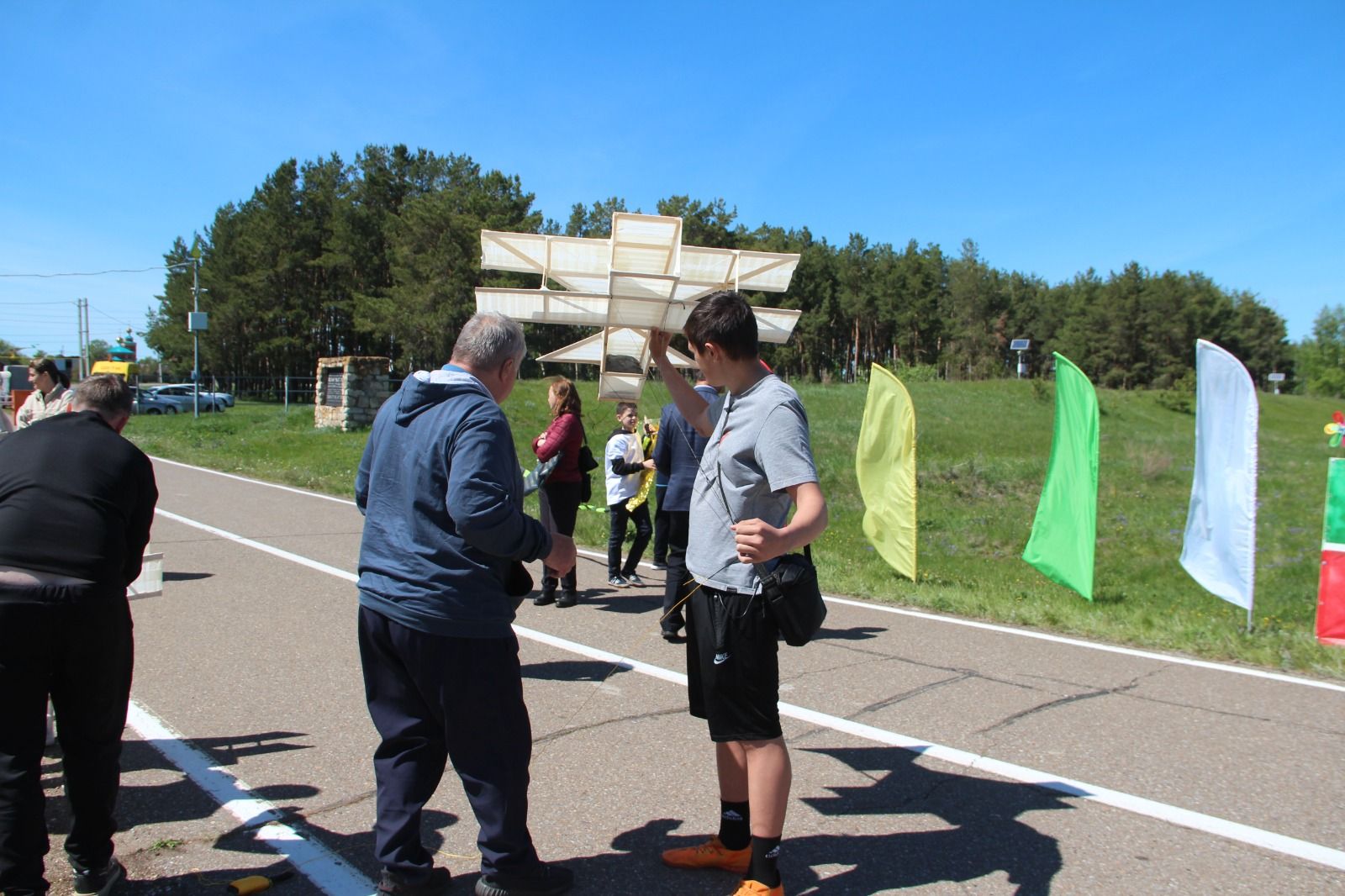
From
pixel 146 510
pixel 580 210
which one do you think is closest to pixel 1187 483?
pixel 146 510

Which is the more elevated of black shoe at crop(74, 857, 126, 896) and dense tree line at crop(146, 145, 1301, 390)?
dense tree line at crop(146, 145, 1301, 390)

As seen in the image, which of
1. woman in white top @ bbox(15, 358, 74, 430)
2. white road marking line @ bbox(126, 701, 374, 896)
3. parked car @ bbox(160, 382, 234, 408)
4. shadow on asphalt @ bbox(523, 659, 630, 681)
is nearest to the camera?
white road marking line @ bbox(126, 701, 374, 896)

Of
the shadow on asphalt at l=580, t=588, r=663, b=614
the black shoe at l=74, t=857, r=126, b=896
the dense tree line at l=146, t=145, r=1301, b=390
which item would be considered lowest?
the shadow on asphalt at l=580, t=588, r=663, b=614

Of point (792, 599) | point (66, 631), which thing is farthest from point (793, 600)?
point (66, 631)

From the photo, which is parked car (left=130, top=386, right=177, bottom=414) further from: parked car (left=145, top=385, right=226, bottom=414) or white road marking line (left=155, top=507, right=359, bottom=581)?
white road marking line (left=155, top=507, right=359, bottom=581)

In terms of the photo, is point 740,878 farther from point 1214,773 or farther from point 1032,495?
point 1032,495

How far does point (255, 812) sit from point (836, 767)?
8.49 feet

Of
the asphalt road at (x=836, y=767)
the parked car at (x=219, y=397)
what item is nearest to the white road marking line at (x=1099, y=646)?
the asphalt road at (x=836, y=767)

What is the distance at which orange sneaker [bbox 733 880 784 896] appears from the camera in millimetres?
2982

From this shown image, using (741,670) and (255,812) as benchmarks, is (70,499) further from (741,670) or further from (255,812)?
(741,670)

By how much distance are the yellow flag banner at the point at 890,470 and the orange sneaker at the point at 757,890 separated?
7.10 m

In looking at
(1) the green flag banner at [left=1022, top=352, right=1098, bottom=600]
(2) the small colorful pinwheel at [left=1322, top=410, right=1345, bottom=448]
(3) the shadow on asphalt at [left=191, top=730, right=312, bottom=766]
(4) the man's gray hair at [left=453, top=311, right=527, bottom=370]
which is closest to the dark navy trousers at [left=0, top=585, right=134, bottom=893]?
(3) the shadow on asphalt at [left=191, top=730, right=312, bottom=766]

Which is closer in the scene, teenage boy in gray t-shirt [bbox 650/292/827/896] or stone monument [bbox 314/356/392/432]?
teenage boy in gray t-shirt [bbox 650/292/827/896]

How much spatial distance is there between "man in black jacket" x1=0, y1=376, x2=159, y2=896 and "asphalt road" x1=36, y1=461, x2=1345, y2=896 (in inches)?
14.7
